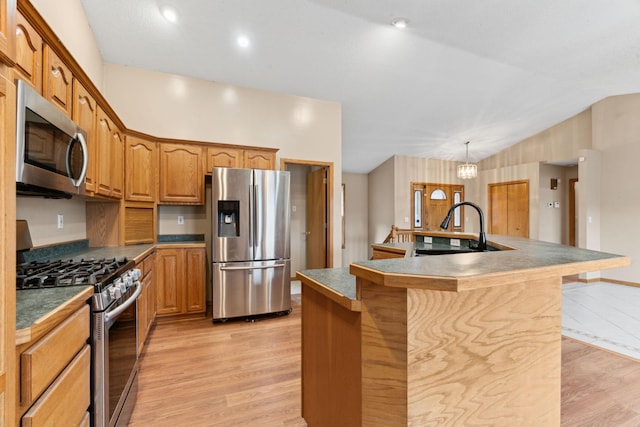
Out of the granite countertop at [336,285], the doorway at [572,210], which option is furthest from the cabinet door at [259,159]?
the doorway at [572,210]

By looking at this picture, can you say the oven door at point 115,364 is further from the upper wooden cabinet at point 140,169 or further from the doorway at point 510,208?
the doorway at point 510,208

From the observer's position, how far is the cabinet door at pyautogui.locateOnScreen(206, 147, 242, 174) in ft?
11.8

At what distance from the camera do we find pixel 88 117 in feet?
7.22

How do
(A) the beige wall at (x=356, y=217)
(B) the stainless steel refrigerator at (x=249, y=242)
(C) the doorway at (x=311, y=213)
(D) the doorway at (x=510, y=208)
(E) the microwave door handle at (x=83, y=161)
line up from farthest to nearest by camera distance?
1. (A) the beige wall at (x=356, y=217)
2. (D) the doorway at (x=510, y=208)
3. (C) the doorway at (x=311, y=213)
4. (B) the stainless steel refrigerator at (x=249, y=242)
5. (E) the microwave door handle at (x=83, y=161)

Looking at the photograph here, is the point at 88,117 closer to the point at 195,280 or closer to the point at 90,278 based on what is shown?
the point at 90,278

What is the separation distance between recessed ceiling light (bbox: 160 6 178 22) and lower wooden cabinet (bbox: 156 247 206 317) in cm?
235

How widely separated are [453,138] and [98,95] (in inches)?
249

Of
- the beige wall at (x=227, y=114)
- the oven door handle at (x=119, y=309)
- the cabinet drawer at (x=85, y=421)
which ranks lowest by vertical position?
the cabinet drawer at (x=85, y=421)

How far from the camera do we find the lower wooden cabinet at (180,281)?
10.6ft

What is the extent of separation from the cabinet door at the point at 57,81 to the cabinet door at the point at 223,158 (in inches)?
66.2

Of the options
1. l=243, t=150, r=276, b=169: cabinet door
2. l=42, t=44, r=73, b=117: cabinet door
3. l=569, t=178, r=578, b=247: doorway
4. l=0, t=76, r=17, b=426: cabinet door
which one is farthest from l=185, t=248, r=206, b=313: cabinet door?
l=569, t=178, r=578, b=247: doorway

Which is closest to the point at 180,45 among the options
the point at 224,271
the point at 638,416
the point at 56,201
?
the point at 56,201

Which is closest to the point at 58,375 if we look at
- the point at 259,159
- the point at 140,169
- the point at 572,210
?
the point at 140,169

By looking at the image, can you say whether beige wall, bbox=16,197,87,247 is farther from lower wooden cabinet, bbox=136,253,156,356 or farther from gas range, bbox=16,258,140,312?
lower wooden cabinet, bbox=136,253,156,356
